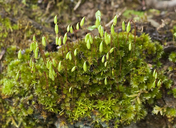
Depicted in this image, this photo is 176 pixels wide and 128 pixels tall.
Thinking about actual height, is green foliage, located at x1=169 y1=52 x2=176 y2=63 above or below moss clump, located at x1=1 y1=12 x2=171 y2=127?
above

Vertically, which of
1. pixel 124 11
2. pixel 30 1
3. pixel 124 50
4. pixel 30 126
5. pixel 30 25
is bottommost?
pixel 30 126

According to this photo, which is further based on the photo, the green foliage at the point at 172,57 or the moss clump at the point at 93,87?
the green foliage at the point at 172,57

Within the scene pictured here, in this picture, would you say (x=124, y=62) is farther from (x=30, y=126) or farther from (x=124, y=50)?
(x=30, y=126)

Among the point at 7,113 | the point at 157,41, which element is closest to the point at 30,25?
the point at 7,113

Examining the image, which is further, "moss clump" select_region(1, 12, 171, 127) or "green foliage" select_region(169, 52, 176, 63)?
"green foliage" select_region(169, 52, 176, 63)

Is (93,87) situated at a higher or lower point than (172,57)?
lower

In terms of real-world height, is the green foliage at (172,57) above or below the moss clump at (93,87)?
above

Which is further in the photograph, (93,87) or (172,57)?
(172,57)

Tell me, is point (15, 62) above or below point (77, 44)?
below
